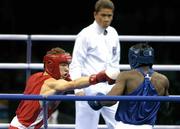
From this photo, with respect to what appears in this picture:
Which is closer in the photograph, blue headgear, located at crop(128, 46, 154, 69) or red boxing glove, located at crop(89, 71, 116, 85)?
red boxing glove, located at crop(89, 71, 116, 85)

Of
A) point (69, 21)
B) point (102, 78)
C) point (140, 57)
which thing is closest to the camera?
point (102, 78)

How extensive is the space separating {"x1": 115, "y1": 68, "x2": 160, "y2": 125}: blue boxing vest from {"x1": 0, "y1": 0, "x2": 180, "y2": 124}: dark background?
15.3 ft

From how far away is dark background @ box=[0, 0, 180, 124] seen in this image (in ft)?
33.4

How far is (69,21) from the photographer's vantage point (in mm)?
10336

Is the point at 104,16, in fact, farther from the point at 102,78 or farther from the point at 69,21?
the point at 69,21

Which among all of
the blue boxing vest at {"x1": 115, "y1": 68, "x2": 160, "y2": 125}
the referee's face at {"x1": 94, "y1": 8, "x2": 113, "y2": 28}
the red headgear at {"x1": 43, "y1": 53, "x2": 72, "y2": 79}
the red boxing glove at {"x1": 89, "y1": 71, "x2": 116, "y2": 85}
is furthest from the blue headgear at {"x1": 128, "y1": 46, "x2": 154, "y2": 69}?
the referee's face at {"x1": 94, "y1": 8, "x2": 113, "y2": 28}

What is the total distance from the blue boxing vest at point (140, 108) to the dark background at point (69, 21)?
4669mm

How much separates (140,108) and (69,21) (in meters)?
5.05

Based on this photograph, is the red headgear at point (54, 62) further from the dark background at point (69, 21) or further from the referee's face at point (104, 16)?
the dark background at point (69, 21)

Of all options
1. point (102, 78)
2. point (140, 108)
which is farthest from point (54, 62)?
point (140, 108)

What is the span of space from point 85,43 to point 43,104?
57.9 inches

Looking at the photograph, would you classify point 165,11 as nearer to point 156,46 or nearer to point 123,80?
point 156,46

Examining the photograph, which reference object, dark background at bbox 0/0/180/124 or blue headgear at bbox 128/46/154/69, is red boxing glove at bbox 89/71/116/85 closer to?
blue headgear at bbox 128/46/154/69

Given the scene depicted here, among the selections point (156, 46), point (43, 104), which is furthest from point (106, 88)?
point (156, 46)
